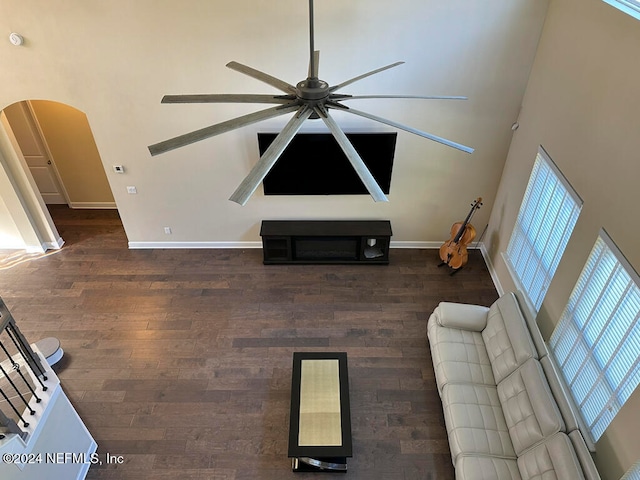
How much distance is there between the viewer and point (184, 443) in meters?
4.09

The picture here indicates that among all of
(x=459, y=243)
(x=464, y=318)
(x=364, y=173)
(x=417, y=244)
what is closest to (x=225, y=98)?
(x=364, y=173)

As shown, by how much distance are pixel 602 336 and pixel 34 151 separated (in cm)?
804

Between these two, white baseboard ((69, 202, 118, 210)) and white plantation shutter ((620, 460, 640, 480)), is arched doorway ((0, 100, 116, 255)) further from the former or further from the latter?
white plantation shutter ((620, 460, 640, 480))

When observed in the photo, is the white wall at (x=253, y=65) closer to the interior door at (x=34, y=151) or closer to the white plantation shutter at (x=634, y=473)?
the interior door at (x=34, y=151)

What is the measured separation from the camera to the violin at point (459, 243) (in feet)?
18.6

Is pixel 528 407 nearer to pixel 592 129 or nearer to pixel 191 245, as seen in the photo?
pixel 592 129

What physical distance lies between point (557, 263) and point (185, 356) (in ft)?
13.5

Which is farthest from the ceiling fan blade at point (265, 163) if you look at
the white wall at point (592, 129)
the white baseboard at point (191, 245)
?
the white baseboard at point (191, 245)

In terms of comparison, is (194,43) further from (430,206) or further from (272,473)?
(272,473)

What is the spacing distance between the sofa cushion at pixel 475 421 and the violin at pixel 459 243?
79.7 inches

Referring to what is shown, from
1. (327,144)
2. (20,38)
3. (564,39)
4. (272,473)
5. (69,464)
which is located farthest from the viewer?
(327,144)

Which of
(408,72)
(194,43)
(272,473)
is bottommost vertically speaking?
(272,473)

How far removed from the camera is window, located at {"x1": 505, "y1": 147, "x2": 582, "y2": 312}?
410 centimetres

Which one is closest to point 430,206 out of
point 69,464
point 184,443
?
point 184,443
